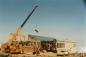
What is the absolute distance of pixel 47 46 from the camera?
39.0 metres

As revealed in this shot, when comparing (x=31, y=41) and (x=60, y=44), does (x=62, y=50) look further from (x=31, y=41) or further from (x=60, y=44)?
(x=31, y=41)

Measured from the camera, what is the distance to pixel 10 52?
38.4 metres

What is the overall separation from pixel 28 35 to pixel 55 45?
5.24 meters

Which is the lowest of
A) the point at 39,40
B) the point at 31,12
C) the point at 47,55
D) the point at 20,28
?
the point at 47,55

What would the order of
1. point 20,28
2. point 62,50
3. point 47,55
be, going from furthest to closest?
point 20,28 → point 62,50 → point 47,55

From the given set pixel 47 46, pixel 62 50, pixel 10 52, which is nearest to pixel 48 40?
pixel 47 46

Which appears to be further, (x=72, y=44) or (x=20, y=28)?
(x=20, y=28)

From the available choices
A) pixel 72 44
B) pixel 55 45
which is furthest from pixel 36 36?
pixel 72 44

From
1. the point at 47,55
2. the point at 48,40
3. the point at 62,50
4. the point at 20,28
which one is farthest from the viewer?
the point at 20,28

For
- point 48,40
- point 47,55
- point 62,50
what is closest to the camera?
point 47,55

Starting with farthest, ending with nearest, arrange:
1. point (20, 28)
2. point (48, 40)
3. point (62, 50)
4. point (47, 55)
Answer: point (20, 28) → point (48, 40) → point (62, 50) → point (47, 55)

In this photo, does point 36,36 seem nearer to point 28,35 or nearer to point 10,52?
Result: point 28,35

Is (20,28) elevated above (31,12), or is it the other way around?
(31,12)

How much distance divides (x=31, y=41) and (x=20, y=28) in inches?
288
